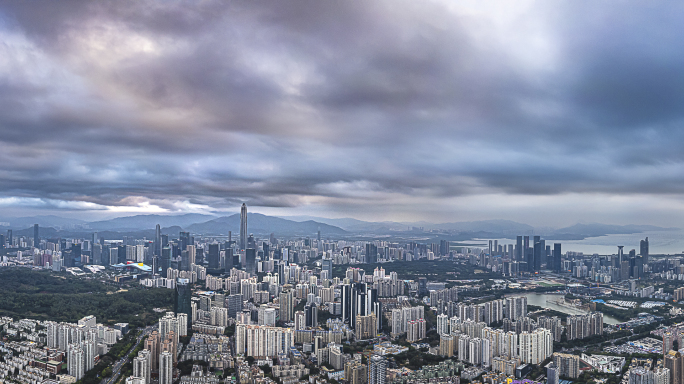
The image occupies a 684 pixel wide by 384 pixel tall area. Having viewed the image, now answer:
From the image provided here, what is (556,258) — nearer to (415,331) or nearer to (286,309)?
(415,331)

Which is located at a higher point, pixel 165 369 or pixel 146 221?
pixel 146 221

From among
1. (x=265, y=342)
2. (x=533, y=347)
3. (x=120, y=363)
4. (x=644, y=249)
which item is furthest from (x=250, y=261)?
(x=644, y=249)

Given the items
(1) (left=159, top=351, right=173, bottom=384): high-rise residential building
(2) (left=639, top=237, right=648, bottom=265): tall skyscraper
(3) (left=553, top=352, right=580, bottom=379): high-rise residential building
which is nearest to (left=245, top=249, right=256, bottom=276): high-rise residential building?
(1) (left=159, top=351, right=173, bottom=384): high-rise residential building

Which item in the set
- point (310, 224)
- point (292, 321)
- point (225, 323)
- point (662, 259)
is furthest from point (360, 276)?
point (310, 224)

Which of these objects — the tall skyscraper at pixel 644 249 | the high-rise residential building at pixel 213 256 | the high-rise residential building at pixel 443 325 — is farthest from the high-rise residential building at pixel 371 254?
the high-rise residential building at pixel 443 325

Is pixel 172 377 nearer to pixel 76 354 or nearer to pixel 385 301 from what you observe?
pixel 76 354

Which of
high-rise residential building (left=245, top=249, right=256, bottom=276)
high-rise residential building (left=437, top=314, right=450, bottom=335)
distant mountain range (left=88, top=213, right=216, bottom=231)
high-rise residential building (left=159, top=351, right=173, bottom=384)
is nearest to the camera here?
high-rise residential building (left=159, top=351, right=173, bottom=384)

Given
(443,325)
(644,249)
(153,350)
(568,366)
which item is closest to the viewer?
(568,366)

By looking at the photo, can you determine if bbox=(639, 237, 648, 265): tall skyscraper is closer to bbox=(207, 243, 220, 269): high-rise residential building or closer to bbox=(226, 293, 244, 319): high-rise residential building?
bbox=(226, 293, 244, 319): high-rise residential building

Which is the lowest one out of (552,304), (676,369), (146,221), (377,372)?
(552,304)
